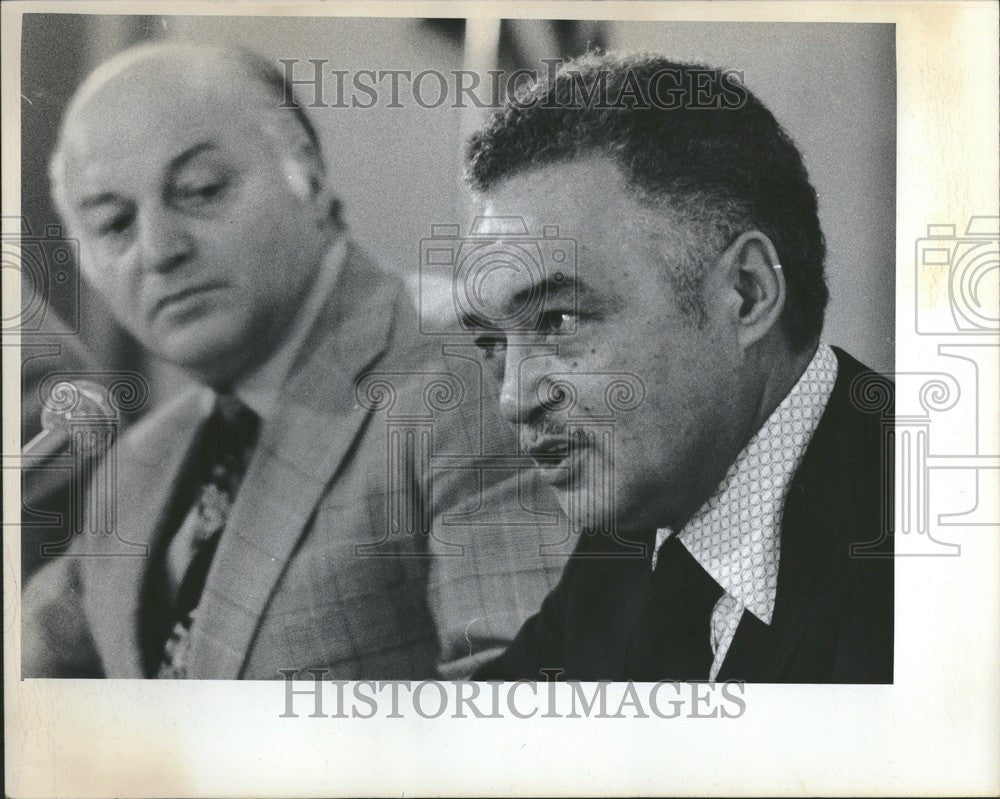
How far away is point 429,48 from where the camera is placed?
2357 millimetres

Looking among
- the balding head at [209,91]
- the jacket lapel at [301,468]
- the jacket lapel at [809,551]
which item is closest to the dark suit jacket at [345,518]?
the jacket lapel at [301,468]

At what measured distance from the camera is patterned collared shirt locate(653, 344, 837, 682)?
232 cm

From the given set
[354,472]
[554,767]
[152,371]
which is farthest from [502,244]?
[554,767]

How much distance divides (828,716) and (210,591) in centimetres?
143

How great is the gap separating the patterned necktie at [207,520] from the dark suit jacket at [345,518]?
0.9 inches

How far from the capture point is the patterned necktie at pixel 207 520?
7.73ft

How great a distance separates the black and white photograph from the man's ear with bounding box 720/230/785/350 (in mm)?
18

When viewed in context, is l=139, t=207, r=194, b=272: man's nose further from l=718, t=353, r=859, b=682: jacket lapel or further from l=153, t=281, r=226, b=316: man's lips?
l=718, t=353, r=859, b=682: jacket lapel

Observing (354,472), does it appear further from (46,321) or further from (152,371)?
(46,321)

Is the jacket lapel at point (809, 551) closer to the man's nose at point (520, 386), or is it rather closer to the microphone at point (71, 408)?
the man's nose at point (520, 386)

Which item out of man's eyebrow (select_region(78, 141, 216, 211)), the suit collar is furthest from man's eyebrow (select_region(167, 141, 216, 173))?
the suit collar

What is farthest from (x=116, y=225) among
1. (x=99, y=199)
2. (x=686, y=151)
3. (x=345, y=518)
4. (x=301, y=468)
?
(x=686, y=151)

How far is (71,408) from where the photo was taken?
7.74 feet

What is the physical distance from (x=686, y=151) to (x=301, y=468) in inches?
43.7
